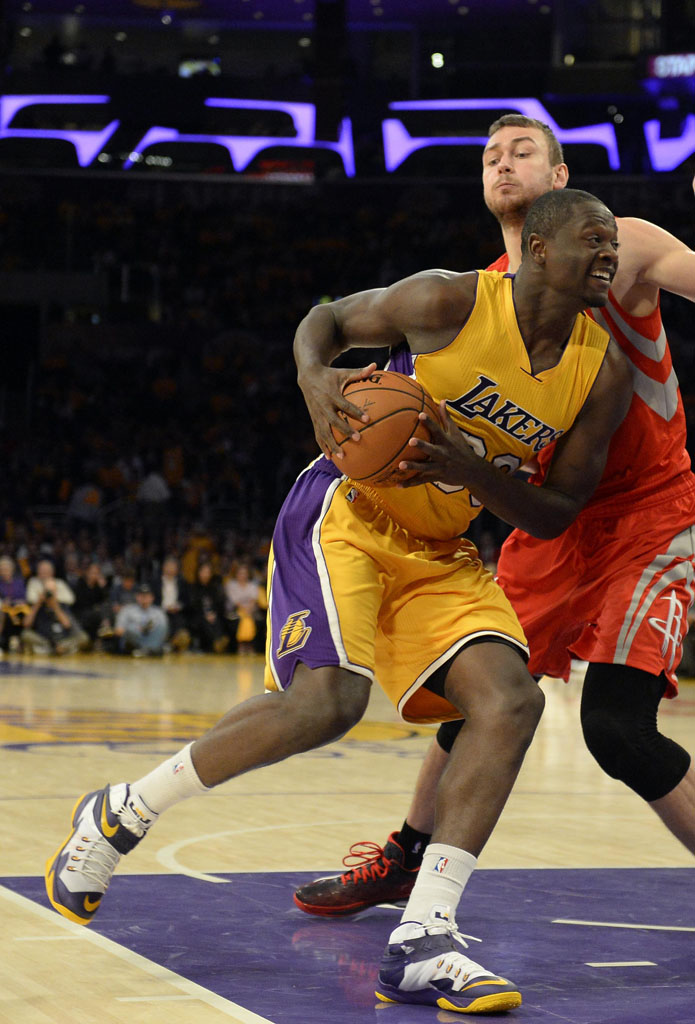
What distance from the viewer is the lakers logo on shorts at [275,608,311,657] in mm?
3484

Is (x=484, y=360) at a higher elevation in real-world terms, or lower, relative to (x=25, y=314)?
lower

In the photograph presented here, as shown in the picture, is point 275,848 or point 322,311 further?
point 275,848

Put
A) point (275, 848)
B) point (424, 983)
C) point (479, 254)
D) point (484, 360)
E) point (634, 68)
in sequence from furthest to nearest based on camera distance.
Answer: point (479, 254)
point (634, 68)
point (275, 848)
point (484, 360)
point (424, 983)

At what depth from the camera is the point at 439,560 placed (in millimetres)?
3719

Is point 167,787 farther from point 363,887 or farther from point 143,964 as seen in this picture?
point 363,887

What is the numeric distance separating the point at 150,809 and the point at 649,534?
1.56 m

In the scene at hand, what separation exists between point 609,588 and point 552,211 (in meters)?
1.07

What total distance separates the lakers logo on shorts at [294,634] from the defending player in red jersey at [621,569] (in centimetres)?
79

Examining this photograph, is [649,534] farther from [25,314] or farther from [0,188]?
[0,188]

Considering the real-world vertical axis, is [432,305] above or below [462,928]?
above

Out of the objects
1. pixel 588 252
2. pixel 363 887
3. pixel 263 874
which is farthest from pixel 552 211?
pixel 263 874

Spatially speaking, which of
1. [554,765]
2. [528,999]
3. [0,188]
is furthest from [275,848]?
[0,188]

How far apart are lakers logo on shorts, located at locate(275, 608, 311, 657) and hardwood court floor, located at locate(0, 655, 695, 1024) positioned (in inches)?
31.3

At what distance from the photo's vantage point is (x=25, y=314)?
2531 centimetres
